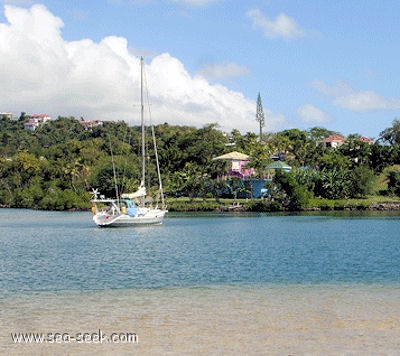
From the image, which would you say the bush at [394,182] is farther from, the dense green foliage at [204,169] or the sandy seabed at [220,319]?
the sandy seabed at [220,319]

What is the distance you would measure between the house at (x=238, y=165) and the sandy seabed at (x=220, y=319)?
8035 cm

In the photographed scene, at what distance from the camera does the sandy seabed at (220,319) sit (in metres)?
14.8

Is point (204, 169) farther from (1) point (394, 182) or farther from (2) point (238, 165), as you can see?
(1) point (394, 182)

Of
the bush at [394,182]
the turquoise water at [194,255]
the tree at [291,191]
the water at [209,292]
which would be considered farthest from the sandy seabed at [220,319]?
the bush at [394,182]

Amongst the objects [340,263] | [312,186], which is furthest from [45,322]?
[312,186]

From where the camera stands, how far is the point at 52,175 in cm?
12331

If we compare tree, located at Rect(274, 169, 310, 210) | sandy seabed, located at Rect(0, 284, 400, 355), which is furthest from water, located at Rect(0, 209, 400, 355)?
tree, located at Rect(274, 169, 310, 210)

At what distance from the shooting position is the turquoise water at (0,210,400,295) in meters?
27.5

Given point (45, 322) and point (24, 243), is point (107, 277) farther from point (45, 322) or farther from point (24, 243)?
point (24, 243)

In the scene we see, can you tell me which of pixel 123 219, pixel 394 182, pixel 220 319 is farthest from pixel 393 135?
pixel 220 319

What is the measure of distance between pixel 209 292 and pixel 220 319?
5493 millimetres

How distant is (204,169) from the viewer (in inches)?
4003

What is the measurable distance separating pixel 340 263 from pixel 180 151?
83333mm

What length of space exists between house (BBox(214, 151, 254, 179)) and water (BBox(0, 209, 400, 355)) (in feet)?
182
